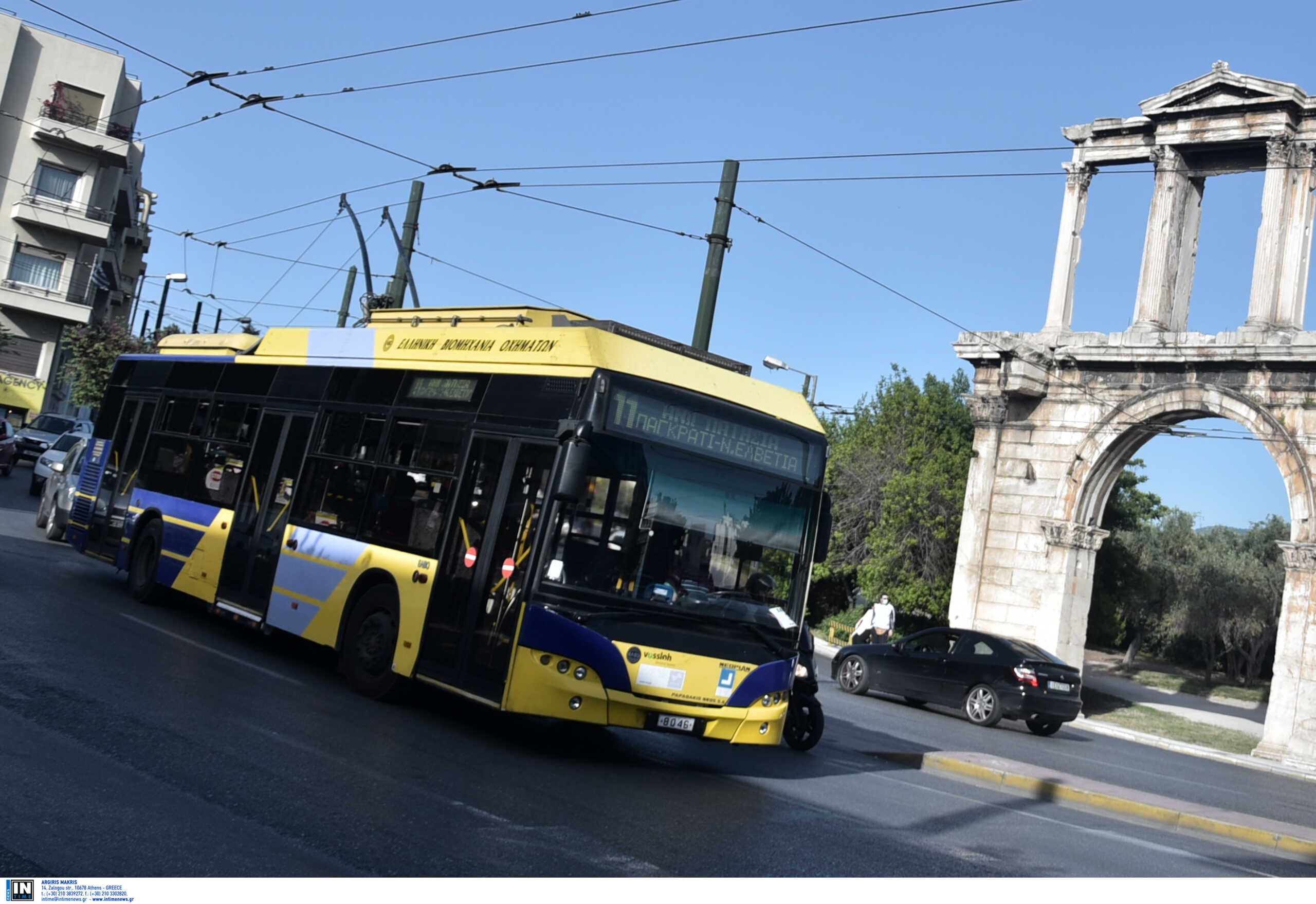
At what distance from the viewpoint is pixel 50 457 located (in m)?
27.4

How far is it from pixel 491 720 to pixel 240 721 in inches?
103

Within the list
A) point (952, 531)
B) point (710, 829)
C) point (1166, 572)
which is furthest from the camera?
point (1166, 572)

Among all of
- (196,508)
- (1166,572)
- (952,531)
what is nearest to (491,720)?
(196,508)

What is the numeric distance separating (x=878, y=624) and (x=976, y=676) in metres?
6.64

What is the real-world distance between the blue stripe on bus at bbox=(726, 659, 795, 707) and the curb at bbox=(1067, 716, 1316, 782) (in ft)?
47.2

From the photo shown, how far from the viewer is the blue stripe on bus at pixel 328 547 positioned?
10883 millimetres

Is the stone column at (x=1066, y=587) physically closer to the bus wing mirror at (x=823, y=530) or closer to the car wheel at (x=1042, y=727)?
the car wheel at (x=1042, y=727)

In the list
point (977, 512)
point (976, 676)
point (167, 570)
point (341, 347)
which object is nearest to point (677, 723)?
point (341, 347)

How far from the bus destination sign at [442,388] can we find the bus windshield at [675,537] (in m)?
1.97

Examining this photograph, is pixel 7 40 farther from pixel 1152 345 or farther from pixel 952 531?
pixel 1152 345

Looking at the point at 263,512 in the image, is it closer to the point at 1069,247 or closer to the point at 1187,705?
the point at 1069,247

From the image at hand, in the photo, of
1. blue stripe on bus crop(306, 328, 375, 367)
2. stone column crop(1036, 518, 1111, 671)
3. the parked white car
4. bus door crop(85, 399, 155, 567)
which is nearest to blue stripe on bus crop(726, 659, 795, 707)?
blue stripe on bus crop(306, 328, 375, 367)

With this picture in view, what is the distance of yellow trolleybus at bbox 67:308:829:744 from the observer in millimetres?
8797

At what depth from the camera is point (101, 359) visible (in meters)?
49.9
